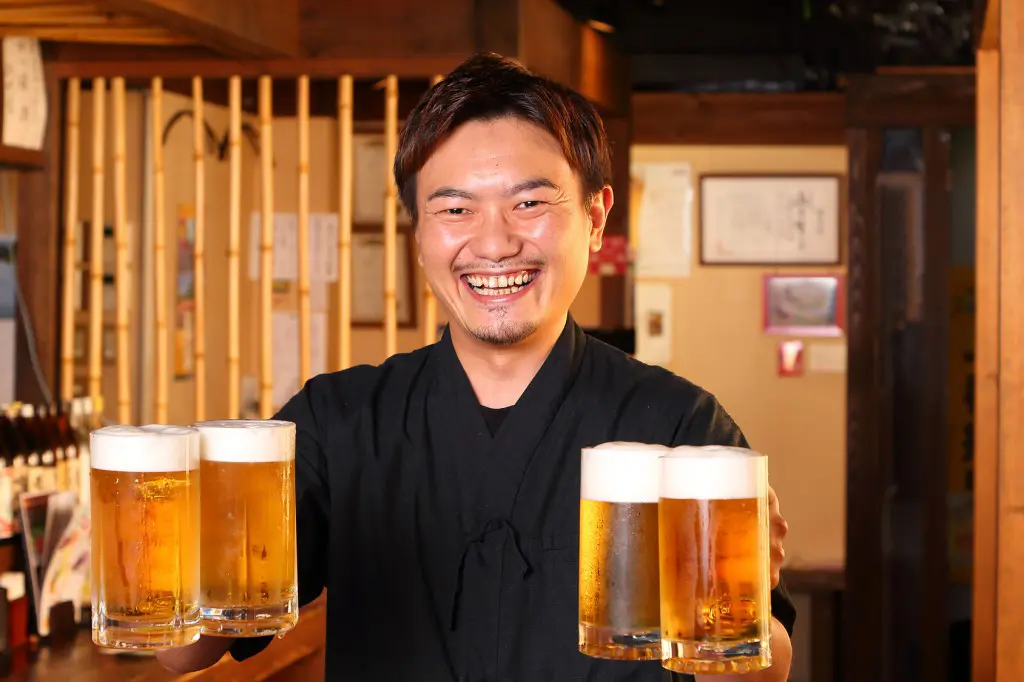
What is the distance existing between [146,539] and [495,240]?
0.66 m

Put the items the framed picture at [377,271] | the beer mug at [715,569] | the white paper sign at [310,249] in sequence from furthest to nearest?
the framed picture at [377,271], the white paper sign at [310,249], the beer mug at [715,569]

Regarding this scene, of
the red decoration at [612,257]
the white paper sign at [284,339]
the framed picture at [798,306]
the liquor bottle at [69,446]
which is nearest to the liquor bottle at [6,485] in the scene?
the liquor bottle at [69,446]

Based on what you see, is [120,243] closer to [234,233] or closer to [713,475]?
[234,233]

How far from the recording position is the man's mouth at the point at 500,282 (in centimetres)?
185

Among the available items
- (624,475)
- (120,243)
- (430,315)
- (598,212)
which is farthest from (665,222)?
(624,475)

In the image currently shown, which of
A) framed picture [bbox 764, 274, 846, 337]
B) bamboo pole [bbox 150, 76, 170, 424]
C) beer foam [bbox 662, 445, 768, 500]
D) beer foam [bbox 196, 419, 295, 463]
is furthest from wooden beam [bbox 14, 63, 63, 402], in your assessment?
framed picture [bbox 764, 274, 846, 337]

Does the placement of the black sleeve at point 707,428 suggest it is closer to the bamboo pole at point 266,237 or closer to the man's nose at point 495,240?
the man's nose at point 495,240

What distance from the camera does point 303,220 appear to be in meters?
4.05

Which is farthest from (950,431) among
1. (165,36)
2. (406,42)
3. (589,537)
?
(589,537)

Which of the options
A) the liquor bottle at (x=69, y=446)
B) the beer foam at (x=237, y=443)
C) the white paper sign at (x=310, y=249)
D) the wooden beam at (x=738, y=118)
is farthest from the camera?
the wooden beam at (x=738, y=118)

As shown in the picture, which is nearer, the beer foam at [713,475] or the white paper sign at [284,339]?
the beer foam at [713,475]

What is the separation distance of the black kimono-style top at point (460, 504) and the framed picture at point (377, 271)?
4308mm

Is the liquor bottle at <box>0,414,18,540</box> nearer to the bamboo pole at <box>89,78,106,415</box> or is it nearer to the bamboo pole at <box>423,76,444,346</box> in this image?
the bamboo pole at <box>89,78,106,415</box>

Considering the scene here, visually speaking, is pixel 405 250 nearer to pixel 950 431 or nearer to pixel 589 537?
pixel 950 431
